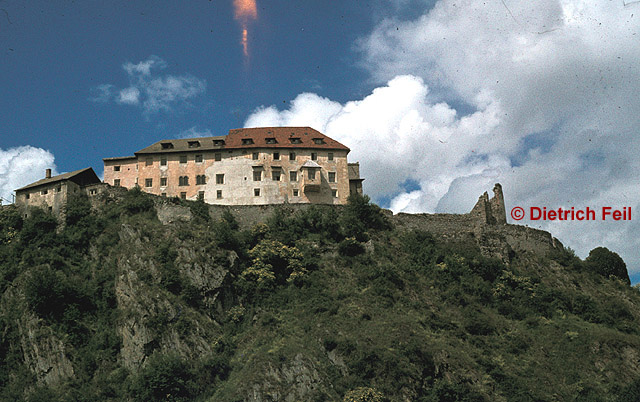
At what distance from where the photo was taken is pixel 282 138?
84.9m

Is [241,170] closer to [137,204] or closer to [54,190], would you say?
[137,204]

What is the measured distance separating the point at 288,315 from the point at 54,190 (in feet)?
98.9

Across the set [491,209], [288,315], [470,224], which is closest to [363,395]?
[288,315]

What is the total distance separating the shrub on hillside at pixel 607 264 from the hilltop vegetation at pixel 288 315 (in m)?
3.83

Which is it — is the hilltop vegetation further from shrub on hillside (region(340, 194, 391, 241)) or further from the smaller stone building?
the smaller stone building

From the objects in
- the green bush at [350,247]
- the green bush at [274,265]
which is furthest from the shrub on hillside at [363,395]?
the green bush at [350,247]

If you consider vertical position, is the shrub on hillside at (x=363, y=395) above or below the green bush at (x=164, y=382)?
below

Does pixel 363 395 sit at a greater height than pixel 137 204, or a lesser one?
lesser

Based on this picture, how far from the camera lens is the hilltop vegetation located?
53812mm

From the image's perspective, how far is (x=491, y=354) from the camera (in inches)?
2287

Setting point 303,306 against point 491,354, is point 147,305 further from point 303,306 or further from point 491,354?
point 491,354

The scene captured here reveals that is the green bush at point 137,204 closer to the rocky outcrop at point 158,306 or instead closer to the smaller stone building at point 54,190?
the smaller stone building at point 54,190

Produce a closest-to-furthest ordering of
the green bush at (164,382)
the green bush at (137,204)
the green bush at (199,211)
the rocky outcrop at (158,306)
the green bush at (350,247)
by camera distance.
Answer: the green bush at (164,382) → the rocky outcrop at (158,306) → the green bush at (350,247) → the green bush at (199,211) → the green bush at (137,204)

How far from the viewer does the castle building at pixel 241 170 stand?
8025cm
